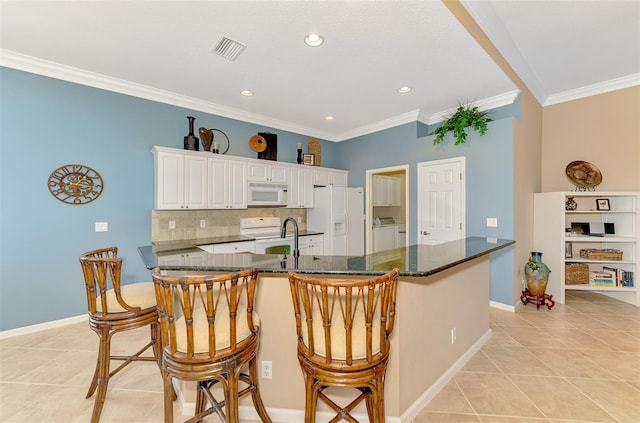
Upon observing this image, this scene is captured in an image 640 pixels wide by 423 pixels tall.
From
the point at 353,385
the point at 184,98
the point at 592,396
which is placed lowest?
the point at 592,396

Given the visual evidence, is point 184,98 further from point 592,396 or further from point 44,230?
point 592,396

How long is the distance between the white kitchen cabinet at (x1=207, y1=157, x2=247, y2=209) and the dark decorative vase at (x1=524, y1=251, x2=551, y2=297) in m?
4.07

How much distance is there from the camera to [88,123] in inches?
132

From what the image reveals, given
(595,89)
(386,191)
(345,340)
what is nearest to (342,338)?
(345,340)

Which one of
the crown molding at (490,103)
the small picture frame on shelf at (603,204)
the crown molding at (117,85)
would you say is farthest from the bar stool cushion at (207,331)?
the small picture frame on shelf at (603,204)

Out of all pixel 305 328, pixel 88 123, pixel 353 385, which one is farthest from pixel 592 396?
pixel 88 123

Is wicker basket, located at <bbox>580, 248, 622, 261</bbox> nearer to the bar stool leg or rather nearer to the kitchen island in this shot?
the kitchen island

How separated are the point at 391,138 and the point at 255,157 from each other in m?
2.39

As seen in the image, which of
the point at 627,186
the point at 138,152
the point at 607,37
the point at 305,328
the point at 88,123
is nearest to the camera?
the point at 305,328

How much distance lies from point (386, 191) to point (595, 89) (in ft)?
11.8

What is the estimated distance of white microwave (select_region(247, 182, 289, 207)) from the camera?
446cm

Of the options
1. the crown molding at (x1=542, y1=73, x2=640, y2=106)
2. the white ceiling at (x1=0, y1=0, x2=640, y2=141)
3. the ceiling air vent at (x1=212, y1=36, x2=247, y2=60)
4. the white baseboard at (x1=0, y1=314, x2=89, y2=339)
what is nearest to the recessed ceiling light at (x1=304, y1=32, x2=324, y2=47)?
the white ceiling at (x1=0, y1=0, x2=640, y2=141)

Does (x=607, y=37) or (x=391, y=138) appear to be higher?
(x=607, y=37)

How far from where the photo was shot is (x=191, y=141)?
393cm
